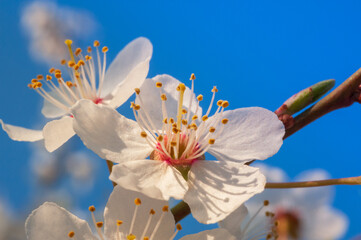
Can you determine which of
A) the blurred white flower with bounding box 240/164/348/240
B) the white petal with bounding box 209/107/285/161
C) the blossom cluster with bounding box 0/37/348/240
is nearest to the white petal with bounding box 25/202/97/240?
the blossom cluster with bounding box 0/37/348/240

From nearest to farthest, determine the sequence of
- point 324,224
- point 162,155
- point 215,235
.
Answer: point 215,235 → point 162,155 → point 324,224

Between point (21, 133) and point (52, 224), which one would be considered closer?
point (52, 224)

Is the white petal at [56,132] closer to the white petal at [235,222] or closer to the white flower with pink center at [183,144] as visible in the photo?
the white flower with pink center at [183,144]

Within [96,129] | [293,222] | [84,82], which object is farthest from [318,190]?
[96,129]

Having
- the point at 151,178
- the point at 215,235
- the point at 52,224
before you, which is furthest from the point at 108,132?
the point at 215,235

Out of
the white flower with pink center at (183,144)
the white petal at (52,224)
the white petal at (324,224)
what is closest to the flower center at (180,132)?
the white flower with pink center at (183,144)

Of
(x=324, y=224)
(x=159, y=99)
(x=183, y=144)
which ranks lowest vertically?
(x=324, y=224)

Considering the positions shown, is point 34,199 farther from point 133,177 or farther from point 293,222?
point 133,177

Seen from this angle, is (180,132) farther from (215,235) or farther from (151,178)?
(215,235)
